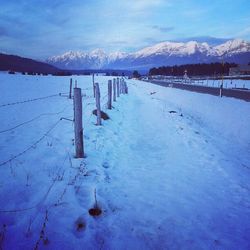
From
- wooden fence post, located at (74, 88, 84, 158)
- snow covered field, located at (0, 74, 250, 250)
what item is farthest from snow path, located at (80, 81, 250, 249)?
wooden fence post, located at (74, 88, 84, 158)

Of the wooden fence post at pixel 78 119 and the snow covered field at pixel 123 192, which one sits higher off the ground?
the wooden fence post at pixel 78 119

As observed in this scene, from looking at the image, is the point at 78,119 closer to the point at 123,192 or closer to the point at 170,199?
the point at 123,192

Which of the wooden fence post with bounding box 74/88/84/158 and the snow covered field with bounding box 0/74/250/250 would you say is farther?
the wooden fence post with bounding box 74/88/84/158

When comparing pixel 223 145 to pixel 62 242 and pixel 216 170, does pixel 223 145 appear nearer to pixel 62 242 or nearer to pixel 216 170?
pixel 216 170

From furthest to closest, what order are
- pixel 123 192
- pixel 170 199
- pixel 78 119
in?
pixel 78 119 < pixel 123 192 < pixel 170 199

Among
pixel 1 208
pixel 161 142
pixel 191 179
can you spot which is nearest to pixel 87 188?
pixel 1 208

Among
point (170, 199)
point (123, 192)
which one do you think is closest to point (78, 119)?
point (123, 192)

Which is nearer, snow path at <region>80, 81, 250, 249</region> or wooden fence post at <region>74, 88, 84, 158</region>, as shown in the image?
snow path at <region>80, 81, 250, 249</region>

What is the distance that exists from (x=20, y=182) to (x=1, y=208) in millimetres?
945

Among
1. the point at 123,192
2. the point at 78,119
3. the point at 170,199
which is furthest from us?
the point at 78,119

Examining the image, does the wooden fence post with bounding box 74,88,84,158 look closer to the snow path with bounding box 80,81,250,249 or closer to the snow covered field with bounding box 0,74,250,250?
the snow covered field with bounding box 0,74,250,250

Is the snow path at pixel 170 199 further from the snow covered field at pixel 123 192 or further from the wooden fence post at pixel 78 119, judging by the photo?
the wooden fence post at pixel 78 119

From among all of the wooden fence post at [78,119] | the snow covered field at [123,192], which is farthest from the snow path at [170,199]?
the wooden fence post at [78,119]

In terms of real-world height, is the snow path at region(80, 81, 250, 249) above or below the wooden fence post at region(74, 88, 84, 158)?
below
